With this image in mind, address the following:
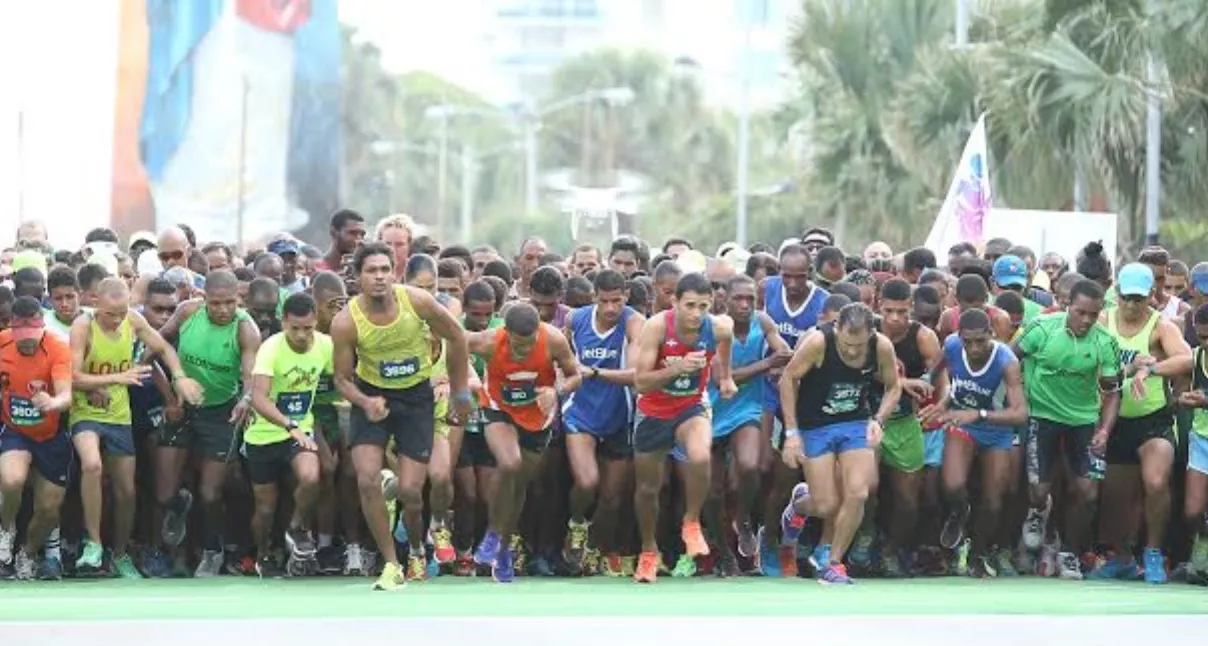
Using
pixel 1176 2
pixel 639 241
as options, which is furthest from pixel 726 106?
pixel 639 241

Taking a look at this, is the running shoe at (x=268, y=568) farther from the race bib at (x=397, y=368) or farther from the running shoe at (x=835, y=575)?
the running shoe at (x=835, y=575)

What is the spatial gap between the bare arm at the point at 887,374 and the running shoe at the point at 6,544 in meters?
5.29

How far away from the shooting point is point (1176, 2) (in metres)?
34.8

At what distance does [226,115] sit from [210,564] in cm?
3536

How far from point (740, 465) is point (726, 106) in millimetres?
114354

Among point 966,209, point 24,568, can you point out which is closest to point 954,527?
point 24,568

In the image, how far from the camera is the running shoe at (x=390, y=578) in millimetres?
18422

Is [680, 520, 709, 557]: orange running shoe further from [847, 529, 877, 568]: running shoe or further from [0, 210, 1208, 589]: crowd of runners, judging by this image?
[847, 529, 877, 568]: running shoe

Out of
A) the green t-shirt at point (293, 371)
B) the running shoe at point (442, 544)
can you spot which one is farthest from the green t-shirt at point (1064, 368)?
the green t-shirt at point (293, 371)

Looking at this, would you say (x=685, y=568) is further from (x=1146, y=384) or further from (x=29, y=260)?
(x=29, y=260)

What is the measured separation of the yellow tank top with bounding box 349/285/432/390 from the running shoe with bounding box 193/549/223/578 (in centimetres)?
231

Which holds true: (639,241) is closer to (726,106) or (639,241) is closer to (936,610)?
(936,610)

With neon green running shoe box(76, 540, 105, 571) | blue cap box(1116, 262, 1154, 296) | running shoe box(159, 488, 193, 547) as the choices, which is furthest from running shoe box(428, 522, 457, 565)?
blue cap box(1116, 262, 1154, 296)

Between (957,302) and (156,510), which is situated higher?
(957,302)
